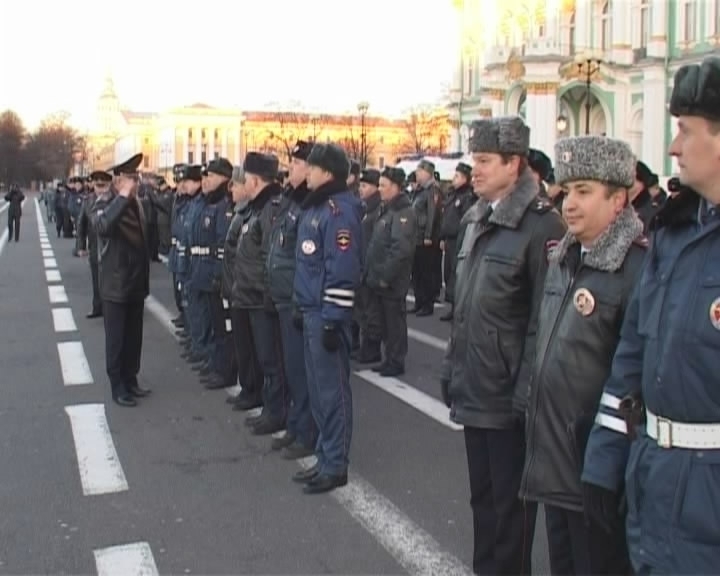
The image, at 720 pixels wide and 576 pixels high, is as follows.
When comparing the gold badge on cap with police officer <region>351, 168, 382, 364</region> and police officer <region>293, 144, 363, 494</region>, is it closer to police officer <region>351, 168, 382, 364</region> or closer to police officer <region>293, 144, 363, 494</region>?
police officer <region>293, 144, 363, 494</region>

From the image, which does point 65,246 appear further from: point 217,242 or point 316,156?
point 316,156

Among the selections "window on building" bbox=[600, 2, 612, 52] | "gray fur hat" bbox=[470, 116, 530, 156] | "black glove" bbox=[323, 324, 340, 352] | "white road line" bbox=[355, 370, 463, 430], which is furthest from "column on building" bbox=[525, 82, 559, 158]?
"gray fur hat" bbox=[470, 116, 530, 156]

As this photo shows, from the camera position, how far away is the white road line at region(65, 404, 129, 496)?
6.29 m

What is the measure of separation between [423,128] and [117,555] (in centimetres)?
8990

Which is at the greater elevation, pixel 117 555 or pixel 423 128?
pixel 423 128

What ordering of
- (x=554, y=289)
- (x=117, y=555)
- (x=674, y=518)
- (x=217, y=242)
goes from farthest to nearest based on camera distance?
(x=217, y=242) → (x=117, y=555) → (x=554, y=289) → (x=674, y=518)

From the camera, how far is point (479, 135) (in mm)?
4391

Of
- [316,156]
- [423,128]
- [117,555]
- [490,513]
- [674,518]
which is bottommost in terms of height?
[117,555]

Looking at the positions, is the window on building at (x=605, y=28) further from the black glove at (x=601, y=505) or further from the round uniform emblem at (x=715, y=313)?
the round uniform emblem at (x=715, y=313)

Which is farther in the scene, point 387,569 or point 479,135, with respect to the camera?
point 387,569

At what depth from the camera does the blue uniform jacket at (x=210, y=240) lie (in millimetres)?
9555

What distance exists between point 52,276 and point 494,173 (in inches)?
755

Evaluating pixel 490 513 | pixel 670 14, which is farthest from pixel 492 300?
pixel 670 14

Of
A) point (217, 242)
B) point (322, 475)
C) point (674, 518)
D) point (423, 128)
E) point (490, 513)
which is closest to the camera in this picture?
point (674, 518)
